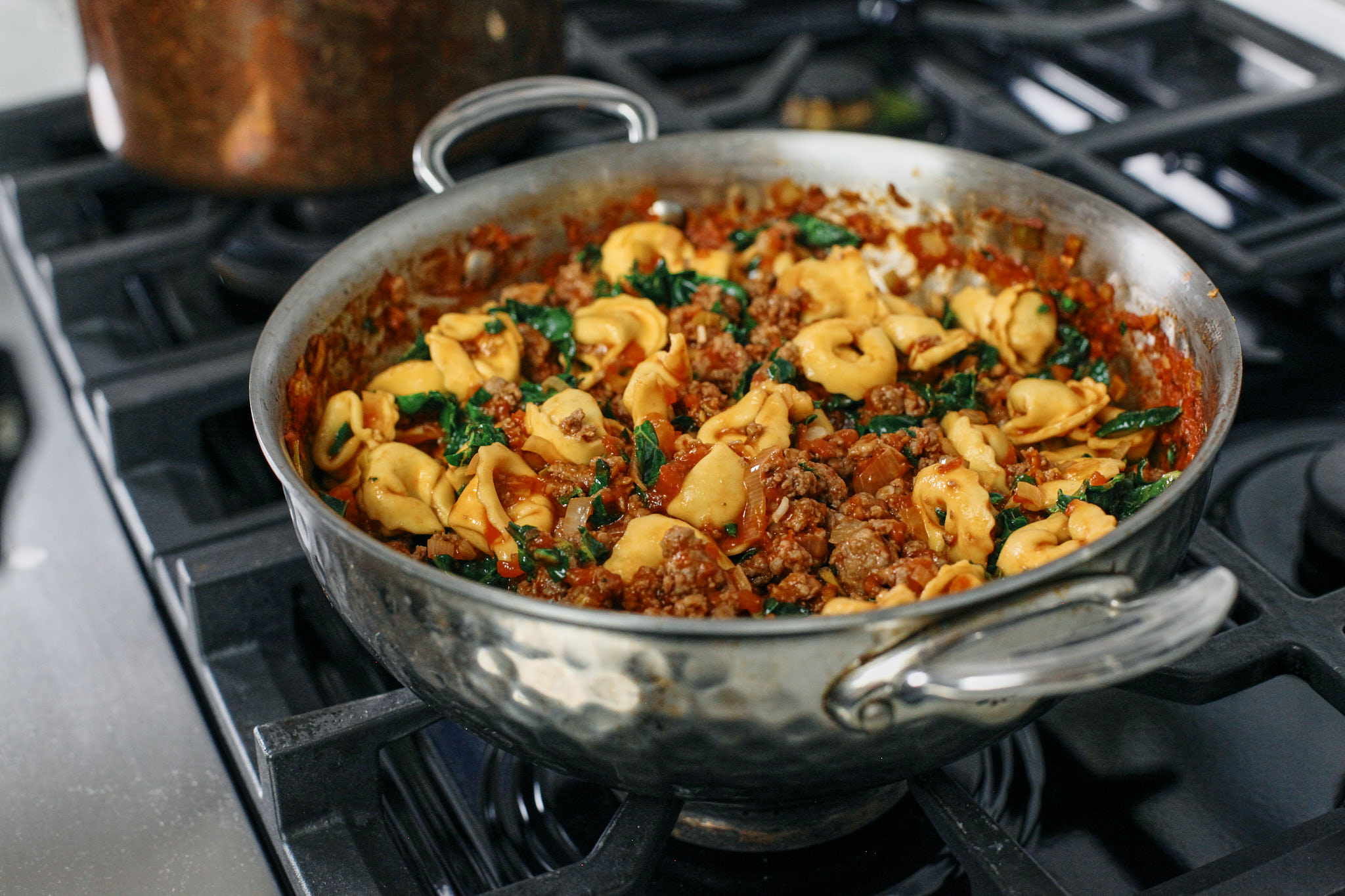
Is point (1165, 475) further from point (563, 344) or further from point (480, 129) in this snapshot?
point (480, 129)

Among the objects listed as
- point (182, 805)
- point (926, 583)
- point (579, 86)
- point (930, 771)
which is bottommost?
point (182, 805)

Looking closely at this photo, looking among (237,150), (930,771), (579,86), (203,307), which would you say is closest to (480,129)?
(579,86)

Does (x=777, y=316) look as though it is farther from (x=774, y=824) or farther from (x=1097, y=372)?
(x=774, y=824)

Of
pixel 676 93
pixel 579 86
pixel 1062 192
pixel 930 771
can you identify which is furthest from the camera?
pixel 676 93

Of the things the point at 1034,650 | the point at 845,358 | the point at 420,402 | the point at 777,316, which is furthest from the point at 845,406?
the point at 1034,650

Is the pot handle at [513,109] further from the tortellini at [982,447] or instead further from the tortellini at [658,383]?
the tortellini at [982,447]

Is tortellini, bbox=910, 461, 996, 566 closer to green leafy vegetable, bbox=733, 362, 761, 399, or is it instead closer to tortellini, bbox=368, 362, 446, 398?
green leafy vegetable, bbox=733, 362, 761, 399

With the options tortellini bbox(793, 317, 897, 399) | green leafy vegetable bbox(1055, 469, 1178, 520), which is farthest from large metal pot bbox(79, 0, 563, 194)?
green leafy vegetable bbox(1055, 469, 1178, 520)
